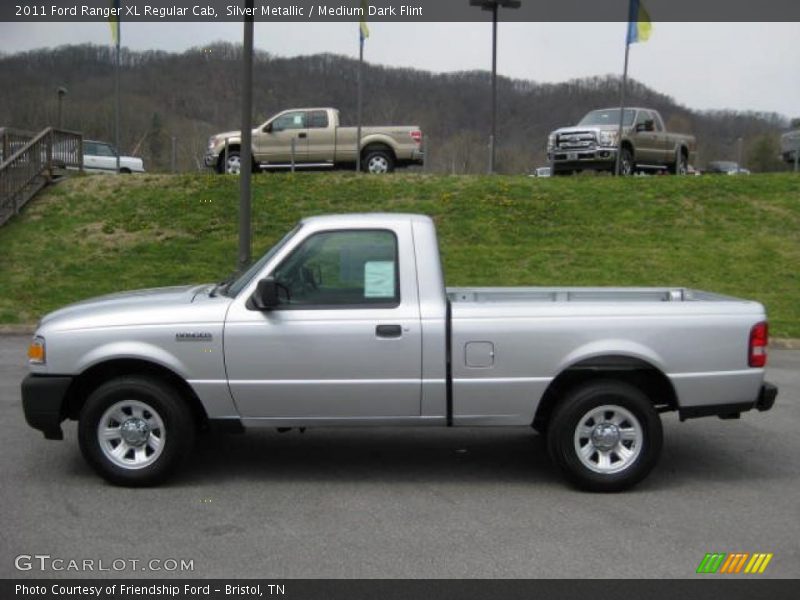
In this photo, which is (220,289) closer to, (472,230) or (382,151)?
(472,230)

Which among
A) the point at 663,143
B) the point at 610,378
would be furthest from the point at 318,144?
the point at 610,378

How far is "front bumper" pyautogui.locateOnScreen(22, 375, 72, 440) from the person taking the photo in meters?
5.84

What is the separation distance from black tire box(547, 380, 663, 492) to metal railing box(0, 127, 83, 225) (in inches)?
606

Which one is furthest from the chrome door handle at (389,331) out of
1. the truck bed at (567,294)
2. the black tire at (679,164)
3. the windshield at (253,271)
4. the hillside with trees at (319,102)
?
the hillside with trees at (319,102)

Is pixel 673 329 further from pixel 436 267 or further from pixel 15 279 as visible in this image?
pixel 15 279

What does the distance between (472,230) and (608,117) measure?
6.70 metres

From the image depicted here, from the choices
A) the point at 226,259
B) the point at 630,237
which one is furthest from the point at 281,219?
the point at 630,237

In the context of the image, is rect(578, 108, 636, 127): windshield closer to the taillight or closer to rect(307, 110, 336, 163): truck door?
rect(307, 110, 336, 163): truck door

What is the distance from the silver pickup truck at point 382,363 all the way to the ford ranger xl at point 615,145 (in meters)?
16.2

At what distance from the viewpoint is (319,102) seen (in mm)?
45812

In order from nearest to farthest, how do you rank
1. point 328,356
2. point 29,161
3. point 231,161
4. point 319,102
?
point 328,356
point 29,161
point 231,161
point 319,102

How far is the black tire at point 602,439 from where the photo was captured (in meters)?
5.86

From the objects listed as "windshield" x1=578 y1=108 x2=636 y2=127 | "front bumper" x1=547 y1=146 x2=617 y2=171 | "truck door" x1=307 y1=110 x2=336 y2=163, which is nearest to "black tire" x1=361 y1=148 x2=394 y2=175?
→ "truck door" x1=307 y1=110 x2=336 y2=163
